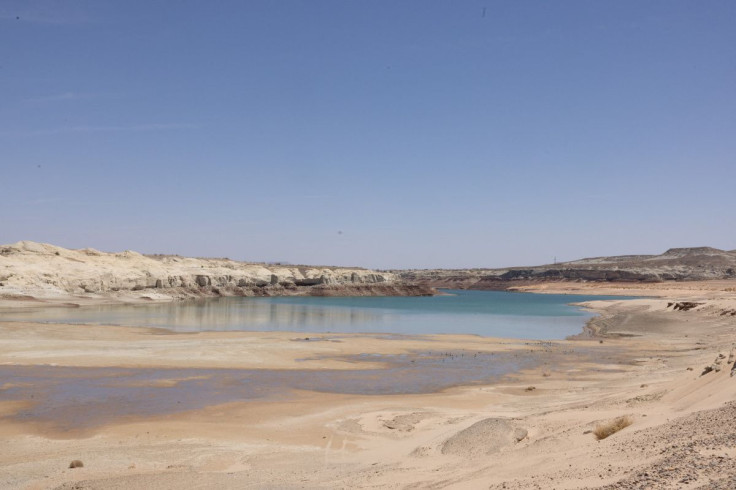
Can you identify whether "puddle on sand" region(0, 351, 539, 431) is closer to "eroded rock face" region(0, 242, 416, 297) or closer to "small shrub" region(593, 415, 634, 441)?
"small shrub" region(593, 415, 634, 441)

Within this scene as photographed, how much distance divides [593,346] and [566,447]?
30641 mm

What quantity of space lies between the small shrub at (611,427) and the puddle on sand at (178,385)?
12.2 meters

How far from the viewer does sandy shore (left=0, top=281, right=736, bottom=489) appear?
8.77 metres

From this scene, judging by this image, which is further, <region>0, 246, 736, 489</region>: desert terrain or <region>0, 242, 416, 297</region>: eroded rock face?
<region>0, 242, 416, 297</region>: eroded rock face

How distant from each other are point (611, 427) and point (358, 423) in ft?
25.9

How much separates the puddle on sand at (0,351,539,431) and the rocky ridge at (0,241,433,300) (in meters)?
56.8

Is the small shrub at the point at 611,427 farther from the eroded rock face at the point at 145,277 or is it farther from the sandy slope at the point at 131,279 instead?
the eroded rock face at the point at 145,277

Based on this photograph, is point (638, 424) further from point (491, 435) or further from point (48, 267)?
point (48, 267)

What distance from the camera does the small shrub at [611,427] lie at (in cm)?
1065

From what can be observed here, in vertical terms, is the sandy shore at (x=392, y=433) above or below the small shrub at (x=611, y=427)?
below

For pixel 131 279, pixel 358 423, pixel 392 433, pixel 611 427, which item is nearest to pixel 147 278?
pixel 131 279

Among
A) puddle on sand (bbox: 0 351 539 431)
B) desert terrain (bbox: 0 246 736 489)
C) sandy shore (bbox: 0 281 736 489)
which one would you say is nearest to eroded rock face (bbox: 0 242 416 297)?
desert terrain (bbox: 0 246 736 489)

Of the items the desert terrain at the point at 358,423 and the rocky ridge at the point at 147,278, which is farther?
the rocky ridge at the point at 147,278

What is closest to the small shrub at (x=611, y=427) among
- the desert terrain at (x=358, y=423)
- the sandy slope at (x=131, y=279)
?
the desert terrain at (x=358, y=423)
